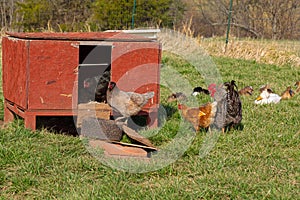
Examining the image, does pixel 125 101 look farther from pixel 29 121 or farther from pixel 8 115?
pixel 8 115

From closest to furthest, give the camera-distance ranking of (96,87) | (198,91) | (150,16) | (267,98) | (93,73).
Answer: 1. (96,87)
2. (93,73)
3. (267,98)
4. (198,91)
5. (150,16)

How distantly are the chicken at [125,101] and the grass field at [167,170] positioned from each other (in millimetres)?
385

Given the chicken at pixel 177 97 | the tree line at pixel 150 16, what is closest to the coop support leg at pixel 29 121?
the chicken at pixel 177 97

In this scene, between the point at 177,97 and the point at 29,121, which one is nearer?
the point at 29,121

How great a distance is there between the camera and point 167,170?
398cm

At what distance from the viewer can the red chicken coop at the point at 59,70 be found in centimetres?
486

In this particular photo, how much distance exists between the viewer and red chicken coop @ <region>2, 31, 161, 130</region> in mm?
4859

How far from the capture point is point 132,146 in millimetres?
4367

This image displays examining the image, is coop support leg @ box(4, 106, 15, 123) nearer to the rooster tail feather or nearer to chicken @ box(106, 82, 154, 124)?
chicken @ box(106, 82, 154, 124)

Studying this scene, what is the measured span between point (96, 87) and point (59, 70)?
3.39ft

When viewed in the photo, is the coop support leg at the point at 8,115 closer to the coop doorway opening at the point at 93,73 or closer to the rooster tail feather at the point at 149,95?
the coop doorway opening at the point at 93,73

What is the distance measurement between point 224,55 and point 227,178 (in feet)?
32.3

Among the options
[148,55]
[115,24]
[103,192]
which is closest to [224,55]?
[115,24]

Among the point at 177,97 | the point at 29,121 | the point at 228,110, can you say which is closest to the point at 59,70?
the point at 29,121
